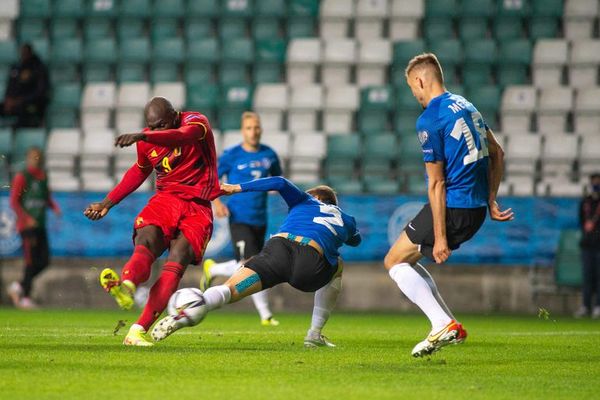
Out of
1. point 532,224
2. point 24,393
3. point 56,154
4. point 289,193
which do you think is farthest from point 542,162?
point 24,393

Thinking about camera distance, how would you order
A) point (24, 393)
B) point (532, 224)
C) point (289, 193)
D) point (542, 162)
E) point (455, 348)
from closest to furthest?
1. point (24, 393)
2. point (289, 193)
3. point (455, 348)
4. point (532, 224)
5. point (542, 162)

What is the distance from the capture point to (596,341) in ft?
33.4

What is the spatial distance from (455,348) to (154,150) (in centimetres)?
275

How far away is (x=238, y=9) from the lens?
20938mm

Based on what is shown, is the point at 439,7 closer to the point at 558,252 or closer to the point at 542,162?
the point at 542,162

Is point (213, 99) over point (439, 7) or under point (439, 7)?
under

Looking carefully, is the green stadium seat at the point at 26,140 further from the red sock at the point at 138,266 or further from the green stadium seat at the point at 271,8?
the red sock at the point at 138,266

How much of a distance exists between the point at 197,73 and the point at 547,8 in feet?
20.6

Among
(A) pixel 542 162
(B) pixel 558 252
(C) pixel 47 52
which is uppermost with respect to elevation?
(C) pixel 47 52

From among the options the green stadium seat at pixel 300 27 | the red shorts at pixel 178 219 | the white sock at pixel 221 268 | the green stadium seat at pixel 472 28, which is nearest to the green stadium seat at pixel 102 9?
the green stadium seat at pixel 300 27

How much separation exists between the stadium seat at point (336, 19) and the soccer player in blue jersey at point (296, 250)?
40.7 feet

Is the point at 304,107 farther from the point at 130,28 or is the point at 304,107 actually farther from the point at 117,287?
the point at 117,287

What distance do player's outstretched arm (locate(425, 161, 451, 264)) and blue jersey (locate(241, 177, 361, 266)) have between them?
1.05 m

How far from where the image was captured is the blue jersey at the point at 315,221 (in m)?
8.24
